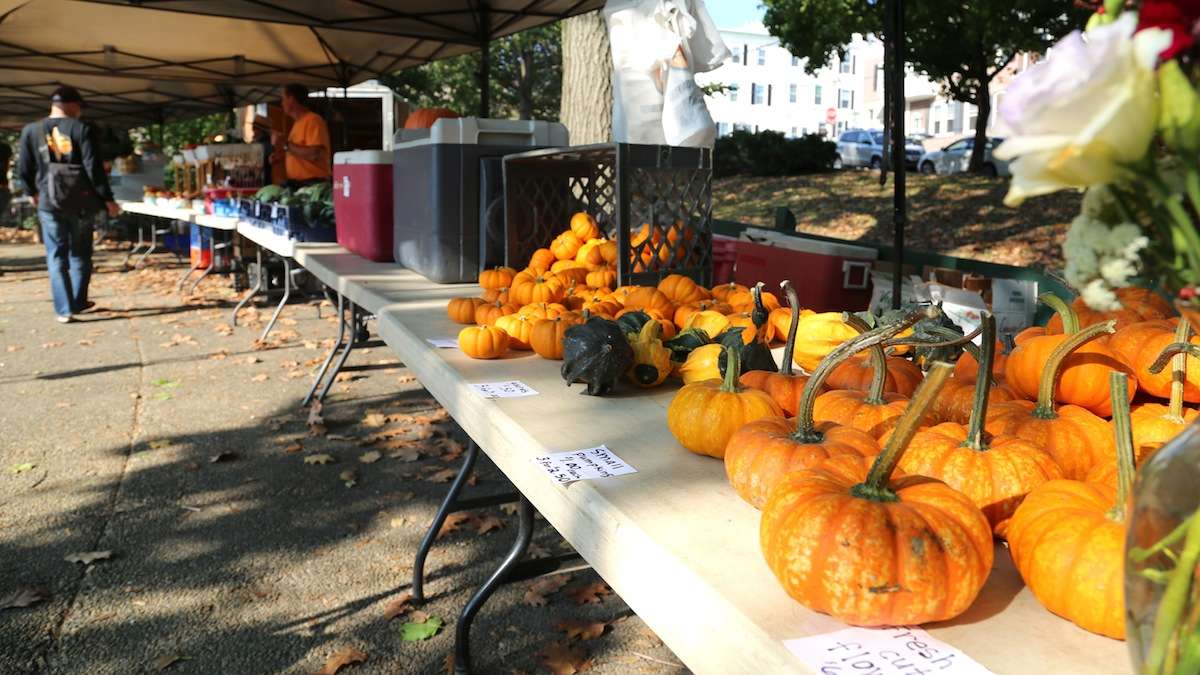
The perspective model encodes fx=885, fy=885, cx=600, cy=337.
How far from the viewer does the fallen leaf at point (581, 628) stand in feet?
9.72

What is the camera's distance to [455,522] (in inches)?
153

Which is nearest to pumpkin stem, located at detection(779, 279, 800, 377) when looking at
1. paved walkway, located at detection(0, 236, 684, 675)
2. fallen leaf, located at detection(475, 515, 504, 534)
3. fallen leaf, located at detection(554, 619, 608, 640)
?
paved walkway, located at detection(0, 236, 684, 675)

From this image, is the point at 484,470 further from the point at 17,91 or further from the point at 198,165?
the point at 17,91

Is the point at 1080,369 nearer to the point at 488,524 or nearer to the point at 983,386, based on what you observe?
the point at 983,386

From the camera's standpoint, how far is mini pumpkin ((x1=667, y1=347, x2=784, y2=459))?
1.50m

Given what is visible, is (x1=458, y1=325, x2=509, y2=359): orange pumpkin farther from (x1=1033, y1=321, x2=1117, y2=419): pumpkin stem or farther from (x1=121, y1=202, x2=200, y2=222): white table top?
(x1=121, y1=202, x2=200, y2=222): white table top

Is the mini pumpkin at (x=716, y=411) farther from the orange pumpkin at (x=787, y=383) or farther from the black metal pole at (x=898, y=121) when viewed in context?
the black metal pole at (x=898, y=121)

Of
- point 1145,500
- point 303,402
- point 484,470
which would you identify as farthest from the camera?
point 303,402

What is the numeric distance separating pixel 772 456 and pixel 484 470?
3.40 m

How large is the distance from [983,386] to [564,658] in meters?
2.02

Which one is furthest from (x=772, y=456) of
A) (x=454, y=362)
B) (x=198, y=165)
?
(x=198, y=165)

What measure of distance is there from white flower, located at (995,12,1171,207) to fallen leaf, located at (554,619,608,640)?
8.69 feet

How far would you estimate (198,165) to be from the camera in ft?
34.4

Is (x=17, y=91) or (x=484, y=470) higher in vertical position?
(x=17, y=91)
